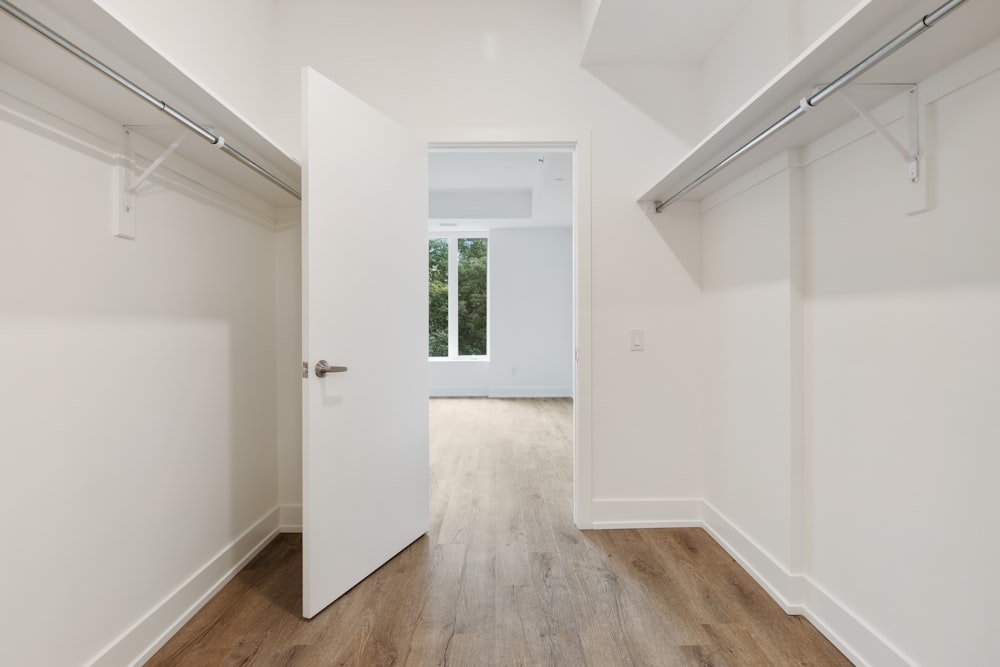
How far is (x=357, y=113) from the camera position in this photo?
6.57ft

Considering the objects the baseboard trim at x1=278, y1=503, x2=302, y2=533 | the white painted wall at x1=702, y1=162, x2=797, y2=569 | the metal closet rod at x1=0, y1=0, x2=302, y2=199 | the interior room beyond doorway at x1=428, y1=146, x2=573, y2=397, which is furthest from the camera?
the interior room beyond doorway at x1=428, y1=146, x2=573, y2=397

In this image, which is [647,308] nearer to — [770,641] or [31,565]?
[770,641]

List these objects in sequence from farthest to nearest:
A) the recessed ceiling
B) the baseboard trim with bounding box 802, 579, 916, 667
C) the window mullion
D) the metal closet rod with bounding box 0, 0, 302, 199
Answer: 1. the window mullion
2. the recessed ceiling
3. the baseboard trim with bounding box 802, 579, 916, 667
4. the metal closet rod with bounding box 0, 0, 302, 199

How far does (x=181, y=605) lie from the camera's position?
1720 millimetres

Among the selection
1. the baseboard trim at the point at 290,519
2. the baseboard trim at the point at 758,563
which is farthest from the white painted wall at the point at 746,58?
the baseboard trim at the point at 290,519

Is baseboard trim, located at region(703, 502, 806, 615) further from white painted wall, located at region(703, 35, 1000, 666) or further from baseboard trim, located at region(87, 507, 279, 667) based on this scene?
baseboard trim, located at region(87, 507, 279, 667)

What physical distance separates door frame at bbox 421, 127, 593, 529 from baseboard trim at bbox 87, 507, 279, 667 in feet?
5.08

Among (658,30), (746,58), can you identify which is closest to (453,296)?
(658,30)

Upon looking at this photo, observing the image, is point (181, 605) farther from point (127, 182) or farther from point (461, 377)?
point (461, 377)

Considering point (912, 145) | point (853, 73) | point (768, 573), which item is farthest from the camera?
point (768, 573)

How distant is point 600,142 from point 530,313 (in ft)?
16.0

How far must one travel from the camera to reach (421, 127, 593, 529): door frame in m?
2.55

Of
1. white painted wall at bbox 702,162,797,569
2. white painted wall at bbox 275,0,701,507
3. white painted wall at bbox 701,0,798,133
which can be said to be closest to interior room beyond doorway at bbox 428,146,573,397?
white painted wall at bbox 275,0,701,507

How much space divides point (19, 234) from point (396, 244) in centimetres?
128
